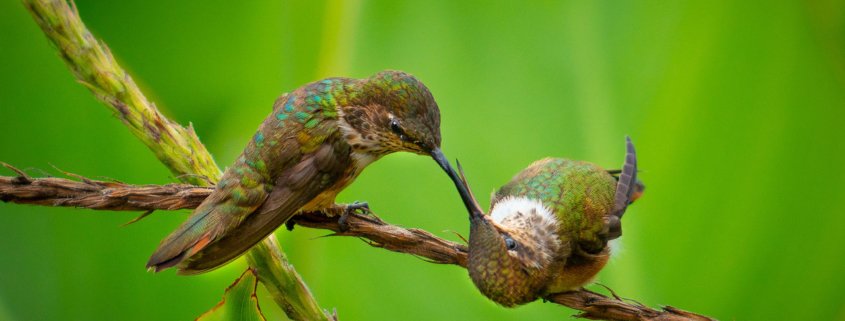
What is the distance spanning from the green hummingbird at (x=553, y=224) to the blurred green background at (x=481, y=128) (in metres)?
0.10

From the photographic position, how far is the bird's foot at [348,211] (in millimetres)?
903

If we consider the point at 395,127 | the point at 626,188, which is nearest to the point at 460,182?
the point at 395,127

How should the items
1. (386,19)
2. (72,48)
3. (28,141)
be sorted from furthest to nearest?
(386,19)
(28,141)
(72,48)

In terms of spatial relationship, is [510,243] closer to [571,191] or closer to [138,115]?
[571,191]

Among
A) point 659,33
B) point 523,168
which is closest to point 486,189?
point 523,168

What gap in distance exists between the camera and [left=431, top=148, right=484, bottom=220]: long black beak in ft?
2.72

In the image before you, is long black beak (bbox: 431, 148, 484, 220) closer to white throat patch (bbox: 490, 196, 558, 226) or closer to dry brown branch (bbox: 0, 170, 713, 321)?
dry brown branch (bbox: 0, 170, 713, 321)

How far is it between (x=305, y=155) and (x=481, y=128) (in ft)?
1.61

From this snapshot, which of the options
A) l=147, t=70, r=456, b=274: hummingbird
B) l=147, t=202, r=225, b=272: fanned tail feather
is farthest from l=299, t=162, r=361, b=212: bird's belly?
l=147, t=202, r=225, b=272: fanned tail feather

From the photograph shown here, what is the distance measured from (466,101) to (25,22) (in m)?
0.82

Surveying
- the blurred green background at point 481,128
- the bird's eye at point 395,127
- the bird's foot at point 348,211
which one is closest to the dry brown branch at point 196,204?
the bird's foot at point 348,211

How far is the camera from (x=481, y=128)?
1.32 metres

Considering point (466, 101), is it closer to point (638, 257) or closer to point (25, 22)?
point (638, 257)

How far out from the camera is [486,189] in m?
1.31
